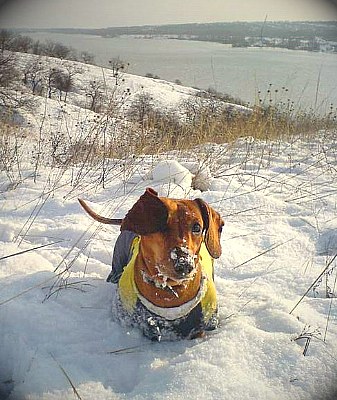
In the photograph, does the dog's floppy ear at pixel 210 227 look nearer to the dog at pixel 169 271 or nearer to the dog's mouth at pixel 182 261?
the dog at pixel 169 271

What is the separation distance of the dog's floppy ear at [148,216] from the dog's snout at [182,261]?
0.34ft

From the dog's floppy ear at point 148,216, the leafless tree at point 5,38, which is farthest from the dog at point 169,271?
the leafless tree at point 5,38

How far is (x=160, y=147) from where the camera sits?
4.49 metres

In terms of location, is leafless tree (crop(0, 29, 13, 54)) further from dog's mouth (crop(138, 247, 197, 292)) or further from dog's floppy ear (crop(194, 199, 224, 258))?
dog's mouth (crop(138, 247, 197, 292))

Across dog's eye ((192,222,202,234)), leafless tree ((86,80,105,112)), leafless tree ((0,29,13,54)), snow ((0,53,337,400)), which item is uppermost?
leafless tree ((0,29,13,54))

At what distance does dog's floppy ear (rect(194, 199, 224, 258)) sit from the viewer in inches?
64.7

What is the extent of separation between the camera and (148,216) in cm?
150

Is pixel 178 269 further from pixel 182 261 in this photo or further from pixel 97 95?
pixel 97 95

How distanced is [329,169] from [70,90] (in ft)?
68.0

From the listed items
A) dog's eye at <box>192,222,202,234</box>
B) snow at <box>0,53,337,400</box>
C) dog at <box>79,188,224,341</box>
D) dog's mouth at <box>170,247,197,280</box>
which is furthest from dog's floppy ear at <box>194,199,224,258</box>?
snow at <box>0,53,337,400</box>

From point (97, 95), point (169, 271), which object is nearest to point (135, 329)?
point (169, 271)

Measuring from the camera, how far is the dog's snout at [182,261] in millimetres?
1406

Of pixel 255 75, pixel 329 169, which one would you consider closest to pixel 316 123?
pixel 255 75

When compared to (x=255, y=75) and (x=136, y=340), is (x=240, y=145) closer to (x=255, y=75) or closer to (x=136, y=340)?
(x=255, y=75)
